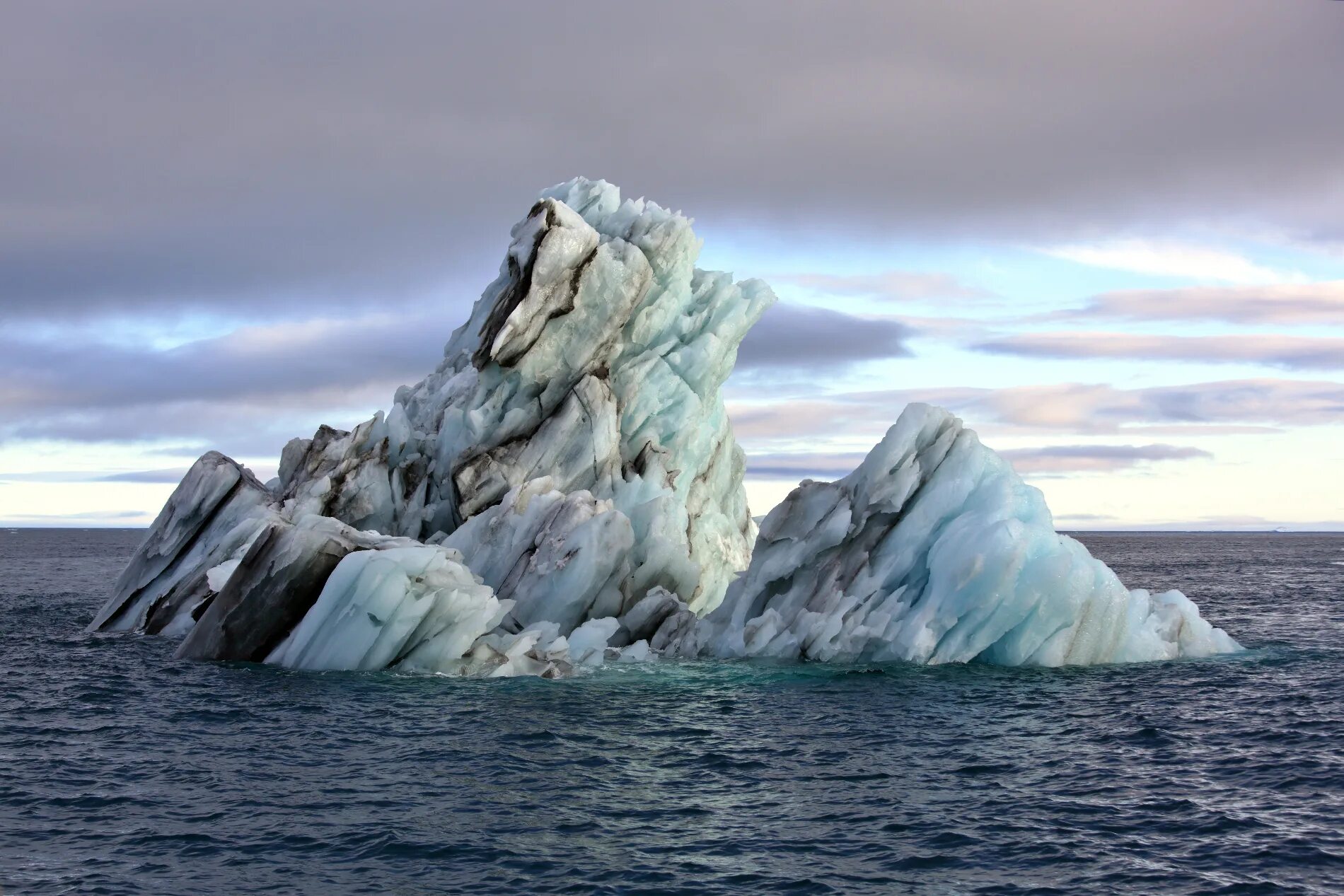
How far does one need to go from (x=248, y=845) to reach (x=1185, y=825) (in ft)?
50.0

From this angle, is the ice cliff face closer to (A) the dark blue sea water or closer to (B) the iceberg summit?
(B) the iceberg summit

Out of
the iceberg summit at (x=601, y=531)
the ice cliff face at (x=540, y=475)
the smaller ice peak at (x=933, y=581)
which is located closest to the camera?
the smaller ice peak at (x=933, y=581)

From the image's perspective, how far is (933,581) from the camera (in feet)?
115

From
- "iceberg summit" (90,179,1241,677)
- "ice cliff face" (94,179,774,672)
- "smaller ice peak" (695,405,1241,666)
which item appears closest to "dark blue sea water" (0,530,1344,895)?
"smaller ice peak" (695,405,1241,666)

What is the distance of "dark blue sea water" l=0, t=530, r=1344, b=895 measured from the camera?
17.4m

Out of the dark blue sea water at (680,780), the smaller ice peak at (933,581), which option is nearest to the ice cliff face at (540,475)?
the dark blue sea water at (680,780)

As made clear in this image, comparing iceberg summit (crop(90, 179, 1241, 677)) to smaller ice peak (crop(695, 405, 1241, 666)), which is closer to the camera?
smaller ice peak (crop(695, 405, 1241, 666))

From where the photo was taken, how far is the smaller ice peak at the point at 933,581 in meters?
34.3

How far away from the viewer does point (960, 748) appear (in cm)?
2505

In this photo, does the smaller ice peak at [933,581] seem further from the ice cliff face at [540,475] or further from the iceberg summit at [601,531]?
the ice cliff face at [540,475]

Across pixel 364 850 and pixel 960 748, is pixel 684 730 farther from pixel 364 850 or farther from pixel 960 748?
pixel 364 850

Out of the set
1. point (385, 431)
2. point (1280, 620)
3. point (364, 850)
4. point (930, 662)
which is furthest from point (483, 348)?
point (1280, 620)

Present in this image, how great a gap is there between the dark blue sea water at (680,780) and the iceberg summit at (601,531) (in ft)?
5.08

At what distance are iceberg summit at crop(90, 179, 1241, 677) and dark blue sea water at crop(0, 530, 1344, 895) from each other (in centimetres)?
155
